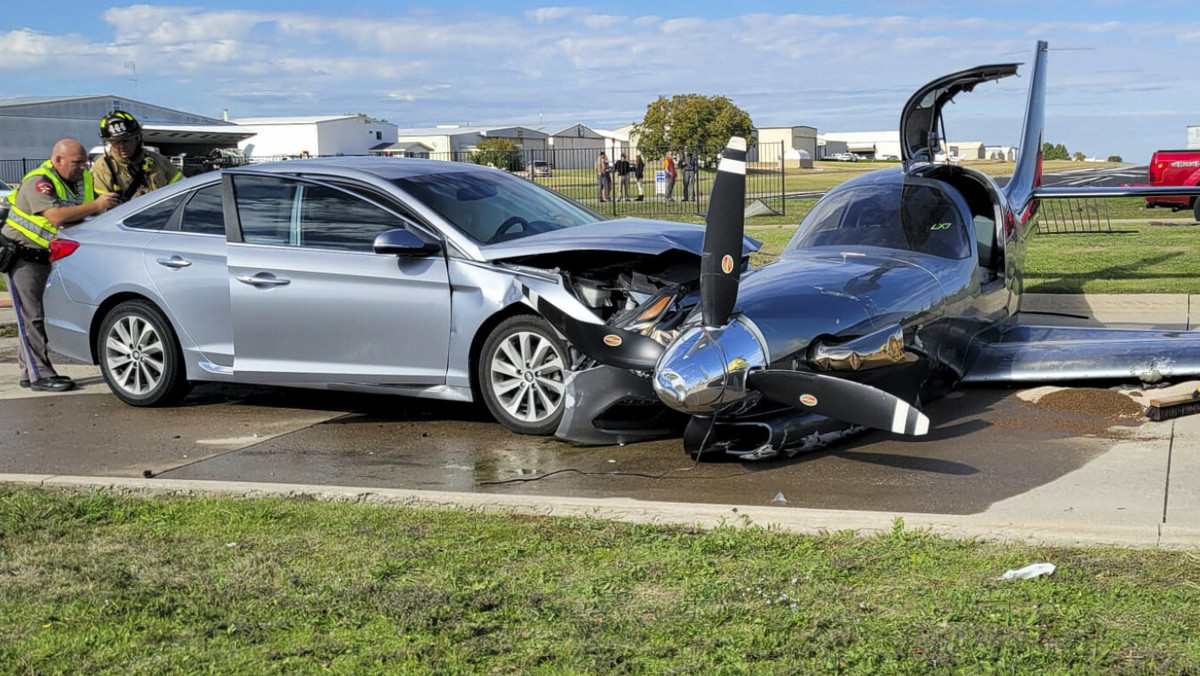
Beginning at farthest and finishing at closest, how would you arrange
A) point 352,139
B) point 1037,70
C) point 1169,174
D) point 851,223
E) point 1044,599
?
1. point 352,139
2. point 1169,174
3. point 1037,70
4. point 851,223
5. point 1044,599

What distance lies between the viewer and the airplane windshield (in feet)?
28.4

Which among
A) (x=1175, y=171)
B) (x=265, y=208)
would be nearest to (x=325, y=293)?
(x=265, y=208)

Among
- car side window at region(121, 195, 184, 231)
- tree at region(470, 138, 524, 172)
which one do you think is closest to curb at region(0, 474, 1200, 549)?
car side window at region(121, 195, 184, 231)

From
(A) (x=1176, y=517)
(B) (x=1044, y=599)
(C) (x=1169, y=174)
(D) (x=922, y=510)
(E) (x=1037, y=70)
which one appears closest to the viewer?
(B) (x=1044, y=599)

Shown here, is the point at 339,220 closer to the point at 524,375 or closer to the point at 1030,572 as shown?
the point at 524,375

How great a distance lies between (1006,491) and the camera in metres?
5.91

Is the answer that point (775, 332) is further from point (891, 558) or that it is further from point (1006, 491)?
point (891, 558)

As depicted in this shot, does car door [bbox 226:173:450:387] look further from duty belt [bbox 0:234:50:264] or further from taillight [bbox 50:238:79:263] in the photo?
duty belt [bbox 0:234:50:264]

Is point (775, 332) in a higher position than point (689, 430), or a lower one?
higher

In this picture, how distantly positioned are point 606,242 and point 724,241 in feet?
3.70

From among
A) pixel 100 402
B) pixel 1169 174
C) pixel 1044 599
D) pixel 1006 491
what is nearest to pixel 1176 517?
pixel 1006 491

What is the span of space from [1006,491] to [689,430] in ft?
5.59

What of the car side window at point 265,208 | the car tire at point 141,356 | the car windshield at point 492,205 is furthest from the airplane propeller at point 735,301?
the car tire at point 141,356

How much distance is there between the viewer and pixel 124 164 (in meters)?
10.1
